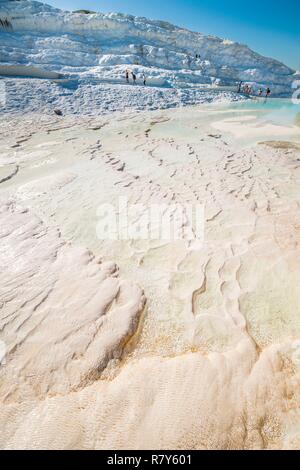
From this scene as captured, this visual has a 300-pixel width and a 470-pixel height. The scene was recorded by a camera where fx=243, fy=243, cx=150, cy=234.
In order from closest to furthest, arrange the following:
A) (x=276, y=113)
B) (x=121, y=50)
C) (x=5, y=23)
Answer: (x=276, y=113)
(x=5, y=23)
(x=121, y=50)

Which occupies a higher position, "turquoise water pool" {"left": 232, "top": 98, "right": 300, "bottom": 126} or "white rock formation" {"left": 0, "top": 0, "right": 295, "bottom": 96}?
"white rock formation" {"left": 0, "top": 0, "right": 295, "bottom": 96}

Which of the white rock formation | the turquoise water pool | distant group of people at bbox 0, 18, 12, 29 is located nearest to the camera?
the turquoise water pool

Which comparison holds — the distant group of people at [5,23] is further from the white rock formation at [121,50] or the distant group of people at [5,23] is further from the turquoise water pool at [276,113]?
the turquoise water pool at [276,113]

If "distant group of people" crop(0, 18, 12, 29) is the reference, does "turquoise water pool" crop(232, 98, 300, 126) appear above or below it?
below

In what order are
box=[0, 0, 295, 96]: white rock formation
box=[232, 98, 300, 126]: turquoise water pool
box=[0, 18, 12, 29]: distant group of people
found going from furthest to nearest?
box=[0, 18, 12, 29]: distant group of people, box=[0, 0, 295, 96]: white rock formation, box=[232, 98, 300, 126]: turquoise water pool

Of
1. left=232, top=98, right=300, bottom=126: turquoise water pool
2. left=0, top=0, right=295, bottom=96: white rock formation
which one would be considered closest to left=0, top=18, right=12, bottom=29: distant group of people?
left=0, top=0, right=295, bottom=96: white rock formation

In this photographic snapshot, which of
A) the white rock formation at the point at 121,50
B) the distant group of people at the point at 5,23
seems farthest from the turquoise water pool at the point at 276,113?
the distant group of people at the point at 5,23

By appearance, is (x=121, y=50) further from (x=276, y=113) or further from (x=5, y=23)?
(x=276, y=113)

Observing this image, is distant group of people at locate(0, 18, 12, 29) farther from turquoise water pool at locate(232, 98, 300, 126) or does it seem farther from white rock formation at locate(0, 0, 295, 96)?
turquoise water pool at locate(232, 98, 300, 126)

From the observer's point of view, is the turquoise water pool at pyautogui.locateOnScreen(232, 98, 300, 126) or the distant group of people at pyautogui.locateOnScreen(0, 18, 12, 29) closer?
the turquoise water pool at pyautogui.locateOnScreen(232, 98, 300, 126)

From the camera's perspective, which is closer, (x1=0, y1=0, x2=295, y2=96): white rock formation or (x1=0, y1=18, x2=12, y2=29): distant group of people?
(x1=0, y1=0, x2=295, y2=96): white rock formation

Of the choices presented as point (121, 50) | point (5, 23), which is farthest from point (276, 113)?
point (5, 23)
